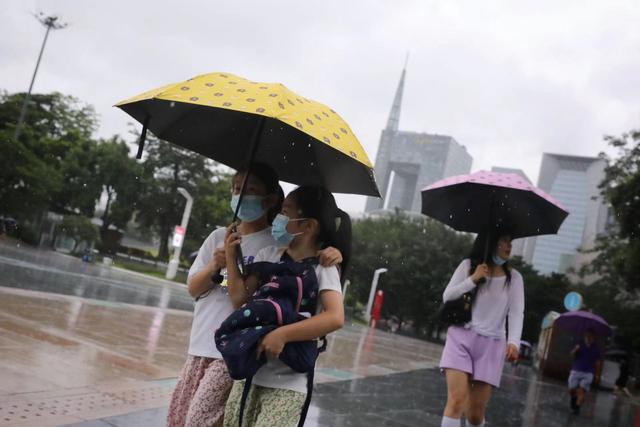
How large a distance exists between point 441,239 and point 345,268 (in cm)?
4265

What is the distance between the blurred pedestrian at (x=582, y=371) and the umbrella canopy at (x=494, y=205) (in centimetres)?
693

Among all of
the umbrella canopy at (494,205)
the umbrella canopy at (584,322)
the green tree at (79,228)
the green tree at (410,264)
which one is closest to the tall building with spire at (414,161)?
the green tree at (410,264)

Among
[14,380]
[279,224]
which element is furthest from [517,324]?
[14,380]

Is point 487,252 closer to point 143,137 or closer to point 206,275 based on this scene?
point 206,275

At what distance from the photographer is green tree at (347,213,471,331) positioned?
42875 millimetres

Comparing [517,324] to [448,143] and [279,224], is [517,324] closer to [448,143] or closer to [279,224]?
[279,224]

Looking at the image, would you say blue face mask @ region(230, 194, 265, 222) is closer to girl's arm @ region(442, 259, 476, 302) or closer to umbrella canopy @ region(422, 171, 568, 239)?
girl's arm @ region(442, 259, 476, 302)

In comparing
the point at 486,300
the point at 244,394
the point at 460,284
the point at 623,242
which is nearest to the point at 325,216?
the point at 244,394

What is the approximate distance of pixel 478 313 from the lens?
4.50 metres

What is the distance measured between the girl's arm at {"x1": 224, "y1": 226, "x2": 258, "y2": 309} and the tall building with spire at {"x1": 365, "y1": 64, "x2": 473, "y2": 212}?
90.1 metres

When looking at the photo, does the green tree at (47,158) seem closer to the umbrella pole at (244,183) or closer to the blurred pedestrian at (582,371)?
the blurred pedestrian at (582,371)

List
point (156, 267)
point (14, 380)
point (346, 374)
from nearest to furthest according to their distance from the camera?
point (14, 380) → point (346, 374) → point (156, 267)

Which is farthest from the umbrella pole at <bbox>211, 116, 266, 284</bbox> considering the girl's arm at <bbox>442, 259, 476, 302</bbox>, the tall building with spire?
the tall building with spire

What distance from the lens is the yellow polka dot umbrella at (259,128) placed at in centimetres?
269
